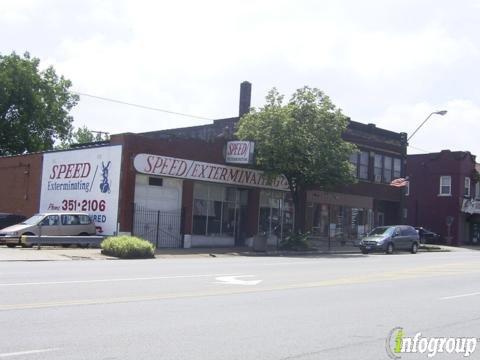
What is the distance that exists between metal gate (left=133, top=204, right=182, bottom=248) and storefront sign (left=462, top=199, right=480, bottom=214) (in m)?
32.5

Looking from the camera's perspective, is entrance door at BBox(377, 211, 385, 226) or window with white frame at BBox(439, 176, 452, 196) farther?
window with white frame at BBox(439, 176, 452, 196)

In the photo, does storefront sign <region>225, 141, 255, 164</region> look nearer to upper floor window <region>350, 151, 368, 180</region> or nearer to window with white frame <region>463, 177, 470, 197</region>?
upper floor window <region>350, 151, 368, 180</region>

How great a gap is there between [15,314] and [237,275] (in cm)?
845

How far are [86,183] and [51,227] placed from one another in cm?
411

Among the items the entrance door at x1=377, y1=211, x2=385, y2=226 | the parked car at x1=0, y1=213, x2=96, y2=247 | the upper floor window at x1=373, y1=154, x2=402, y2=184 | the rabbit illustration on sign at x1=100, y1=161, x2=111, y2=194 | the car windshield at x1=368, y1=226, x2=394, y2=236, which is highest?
the upper floor window at x1=373, y1=154, x2=402, y2=184

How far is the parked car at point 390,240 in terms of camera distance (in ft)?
111

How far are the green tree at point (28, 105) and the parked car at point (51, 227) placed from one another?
24588 mm

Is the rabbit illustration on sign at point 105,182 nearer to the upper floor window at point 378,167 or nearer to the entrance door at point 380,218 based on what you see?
the upper floor window at point 378,167

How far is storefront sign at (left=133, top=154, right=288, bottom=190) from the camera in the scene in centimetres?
3011

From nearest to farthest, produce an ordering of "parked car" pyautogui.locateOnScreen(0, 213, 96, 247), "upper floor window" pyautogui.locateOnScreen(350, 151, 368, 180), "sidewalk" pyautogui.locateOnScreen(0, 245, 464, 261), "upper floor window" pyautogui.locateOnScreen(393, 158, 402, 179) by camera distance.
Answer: "sidewalk" pyautogui.locateOnScreen(0, 245, 464, 261), "parked car" pyautogui.locateOnScreen(0, 213, 96, 247), "upper floor window" pyautogui.locateOnScreen(350, 151, 368, 180), "upper floor window" pyautogui.locateOnScreen(393, 158, 402, 179)

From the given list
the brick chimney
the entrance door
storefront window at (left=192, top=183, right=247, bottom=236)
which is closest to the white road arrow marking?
storefront window at (left=192, top=183, right=247, bottom=236)

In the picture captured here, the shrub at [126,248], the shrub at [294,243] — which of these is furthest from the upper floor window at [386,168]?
the shrub at [126,248]

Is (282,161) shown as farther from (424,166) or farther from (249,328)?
(424,166)

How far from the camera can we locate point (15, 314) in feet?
30.5
